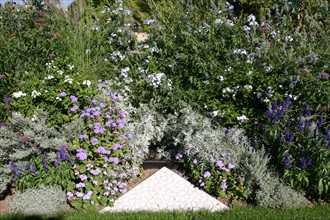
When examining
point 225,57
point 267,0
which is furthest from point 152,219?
point 267,0

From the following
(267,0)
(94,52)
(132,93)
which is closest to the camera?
(132,93)

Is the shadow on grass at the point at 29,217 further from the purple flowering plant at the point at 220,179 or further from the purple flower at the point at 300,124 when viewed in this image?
the purple flower at the point at 300,124

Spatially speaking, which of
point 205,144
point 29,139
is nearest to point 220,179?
point 205,144

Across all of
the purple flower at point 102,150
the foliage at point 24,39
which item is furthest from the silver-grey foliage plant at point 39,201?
the foliage at point 24,39

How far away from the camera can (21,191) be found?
4910 millimetres

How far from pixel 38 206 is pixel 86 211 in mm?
486

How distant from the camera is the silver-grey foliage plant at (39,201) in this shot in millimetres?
4699

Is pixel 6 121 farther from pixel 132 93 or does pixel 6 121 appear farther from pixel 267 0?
pixel 267 0

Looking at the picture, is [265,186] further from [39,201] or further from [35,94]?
[35,94]

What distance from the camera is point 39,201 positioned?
186 inches

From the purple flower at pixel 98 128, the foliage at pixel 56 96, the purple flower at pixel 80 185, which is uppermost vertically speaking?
the foliage at pixel 56 96

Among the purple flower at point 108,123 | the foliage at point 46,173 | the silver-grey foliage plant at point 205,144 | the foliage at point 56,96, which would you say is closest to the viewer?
the silver-grey foliage plant at point 205,144

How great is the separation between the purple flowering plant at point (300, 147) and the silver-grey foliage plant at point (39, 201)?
2.33 metres

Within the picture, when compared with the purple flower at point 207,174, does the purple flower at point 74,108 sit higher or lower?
higher
